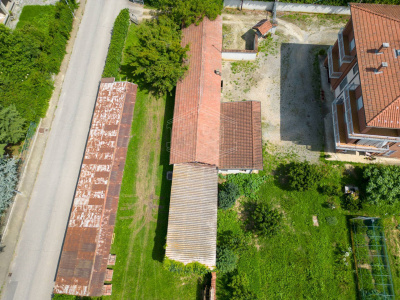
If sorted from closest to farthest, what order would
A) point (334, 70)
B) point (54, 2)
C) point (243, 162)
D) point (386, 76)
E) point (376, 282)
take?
point (386, 76)
point (376, 282)
point (243, 162)
point (334, 70)
point (54, 2)

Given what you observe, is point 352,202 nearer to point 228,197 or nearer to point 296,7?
point 228,197

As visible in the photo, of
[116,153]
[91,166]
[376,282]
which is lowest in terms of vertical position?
[376,282]

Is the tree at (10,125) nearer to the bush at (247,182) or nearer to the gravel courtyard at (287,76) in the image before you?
the bush at (247,182)

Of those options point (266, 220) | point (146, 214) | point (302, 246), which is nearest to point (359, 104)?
point (266, 220)

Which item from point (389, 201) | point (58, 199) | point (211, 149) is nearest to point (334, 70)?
point (389, 201)

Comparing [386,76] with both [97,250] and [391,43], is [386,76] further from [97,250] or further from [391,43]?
[97,250]
